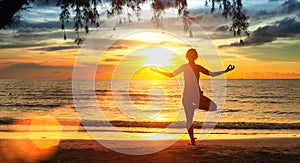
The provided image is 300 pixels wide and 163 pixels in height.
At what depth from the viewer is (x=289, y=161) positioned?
9477mm

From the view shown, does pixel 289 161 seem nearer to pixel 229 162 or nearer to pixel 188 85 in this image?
pixel 229 162

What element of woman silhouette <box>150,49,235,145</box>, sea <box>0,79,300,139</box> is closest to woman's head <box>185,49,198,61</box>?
woman silhouette <box>150,49,235,145</box>

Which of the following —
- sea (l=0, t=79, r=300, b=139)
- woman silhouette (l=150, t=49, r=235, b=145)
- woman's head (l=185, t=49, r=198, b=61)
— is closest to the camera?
woman silhouette (l=150, t=49, r=235, b=145)

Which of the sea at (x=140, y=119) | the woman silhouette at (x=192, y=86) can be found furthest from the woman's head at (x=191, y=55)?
the sea at (x=140, y=119)

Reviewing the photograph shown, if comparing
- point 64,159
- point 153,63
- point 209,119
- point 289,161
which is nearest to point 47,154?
point 64,159

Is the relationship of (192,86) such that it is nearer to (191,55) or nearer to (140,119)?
(191,55)

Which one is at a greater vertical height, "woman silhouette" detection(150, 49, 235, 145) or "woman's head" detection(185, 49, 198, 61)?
"woman's head" detection(185, 49, 198, 61)

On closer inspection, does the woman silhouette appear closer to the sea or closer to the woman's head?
the woman's head

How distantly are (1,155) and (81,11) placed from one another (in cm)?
437

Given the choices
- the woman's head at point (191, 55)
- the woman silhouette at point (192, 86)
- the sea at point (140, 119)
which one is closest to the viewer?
the woman silhouette at point (192, 86)

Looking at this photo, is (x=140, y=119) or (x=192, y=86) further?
(x=140, y=119)

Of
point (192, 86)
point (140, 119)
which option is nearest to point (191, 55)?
point (192, 86)

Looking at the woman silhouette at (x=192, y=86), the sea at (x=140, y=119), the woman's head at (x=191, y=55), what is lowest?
the sea at (x=140, y=119)

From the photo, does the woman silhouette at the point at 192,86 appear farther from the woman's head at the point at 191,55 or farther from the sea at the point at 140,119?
the sea at the point at 140,119
